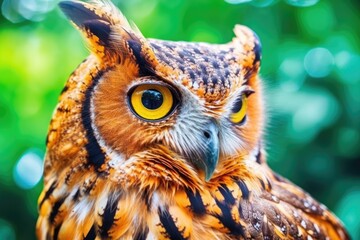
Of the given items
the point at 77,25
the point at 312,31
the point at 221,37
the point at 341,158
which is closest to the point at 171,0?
the point at 221,37

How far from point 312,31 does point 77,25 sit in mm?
1335

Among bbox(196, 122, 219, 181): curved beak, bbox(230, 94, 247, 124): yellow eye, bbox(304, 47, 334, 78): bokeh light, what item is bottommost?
bbox(196, 122, 219, 181): curved beak

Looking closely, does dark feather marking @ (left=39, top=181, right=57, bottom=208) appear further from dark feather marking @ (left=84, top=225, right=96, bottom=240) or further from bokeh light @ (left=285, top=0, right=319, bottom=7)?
bokeh light @ (left=285, top=0, right=319, bottom=7)

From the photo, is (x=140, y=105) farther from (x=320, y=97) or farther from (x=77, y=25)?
(x=320, y=97)

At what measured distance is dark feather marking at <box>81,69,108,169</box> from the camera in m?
1.42

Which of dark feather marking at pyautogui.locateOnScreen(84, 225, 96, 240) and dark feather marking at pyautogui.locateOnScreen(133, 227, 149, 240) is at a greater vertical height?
dark feather marking at pyautogui.locateOnScreen(133, 227, 149, 240)

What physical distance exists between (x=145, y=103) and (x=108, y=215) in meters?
0.32

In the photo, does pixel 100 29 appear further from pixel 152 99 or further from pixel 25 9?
pixel 25 9

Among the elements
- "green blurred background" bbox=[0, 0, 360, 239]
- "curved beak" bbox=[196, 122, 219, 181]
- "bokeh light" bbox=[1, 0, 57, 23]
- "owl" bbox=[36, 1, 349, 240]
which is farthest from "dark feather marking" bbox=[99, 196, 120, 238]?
"bokeh light" bbox=[1, 0, 57, 23]

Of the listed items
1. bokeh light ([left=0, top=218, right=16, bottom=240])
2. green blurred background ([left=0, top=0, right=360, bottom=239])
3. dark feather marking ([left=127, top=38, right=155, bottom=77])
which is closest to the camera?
dark feather marking ([left=127, top=38, right=155, bottom=77])

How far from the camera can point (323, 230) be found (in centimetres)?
177

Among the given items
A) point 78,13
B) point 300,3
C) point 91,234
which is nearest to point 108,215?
point 91,234

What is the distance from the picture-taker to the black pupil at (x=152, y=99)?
4.47 ft

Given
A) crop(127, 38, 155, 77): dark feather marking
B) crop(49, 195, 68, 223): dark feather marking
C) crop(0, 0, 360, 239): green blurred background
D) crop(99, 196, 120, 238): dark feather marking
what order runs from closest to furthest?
1. crop(127, 38, 155, 77): dark feather marking
2. crop(99, 196, 120, 238): dark feather marking
3. crop(49, 195, 68, 223): dark feather marking
4. crop(0, 0, 360, 239): green blurred background
